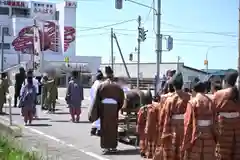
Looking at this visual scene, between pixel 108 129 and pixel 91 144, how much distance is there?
171 cm

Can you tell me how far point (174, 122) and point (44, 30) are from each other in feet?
246

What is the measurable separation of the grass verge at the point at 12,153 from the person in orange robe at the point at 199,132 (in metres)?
2.46

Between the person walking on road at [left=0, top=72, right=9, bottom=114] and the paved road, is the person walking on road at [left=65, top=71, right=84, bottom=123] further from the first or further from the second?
the person walking on road at [left=0, top=72, right=9, bottom=114]

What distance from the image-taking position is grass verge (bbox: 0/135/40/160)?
7650 millimetres

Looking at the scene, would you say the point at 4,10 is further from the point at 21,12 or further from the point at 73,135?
the point at 73,135

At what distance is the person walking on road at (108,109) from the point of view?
10383mm

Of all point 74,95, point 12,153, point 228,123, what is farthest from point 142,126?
point 74,95

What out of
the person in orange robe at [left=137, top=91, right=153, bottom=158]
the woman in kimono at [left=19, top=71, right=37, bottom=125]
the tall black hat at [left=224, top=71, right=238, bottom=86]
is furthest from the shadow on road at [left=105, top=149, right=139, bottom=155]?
the woman in kimono at [left=19, top=71, right=37, bottom=125]

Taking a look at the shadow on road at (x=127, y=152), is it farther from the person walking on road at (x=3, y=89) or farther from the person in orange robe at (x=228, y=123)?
the person walking on road at (x=3, y=89)

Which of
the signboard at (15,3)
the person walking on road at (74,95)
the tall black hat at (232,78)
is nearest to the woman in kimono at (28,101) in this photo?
the person walking on road at (74,95)

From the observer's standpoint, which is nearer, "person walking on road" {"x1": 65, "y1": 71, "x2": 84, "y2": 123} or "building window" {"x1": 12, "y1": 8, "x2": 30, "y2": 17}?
"person walking on road" {"x1": 65, "y1": 71, "x2": 84, "y2": 123}

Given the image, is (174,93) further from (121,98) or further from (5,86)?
(5,86)

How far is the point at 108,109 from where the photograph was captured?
10477 millimetres

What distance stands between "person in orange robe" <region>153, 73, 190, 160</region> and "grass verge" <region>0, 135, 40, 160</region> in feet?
6.97
